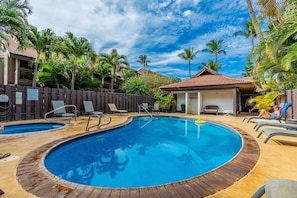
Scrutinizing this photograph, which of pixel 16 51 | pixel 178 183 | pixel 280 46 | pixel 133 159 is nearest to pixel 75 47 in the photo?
pixel 16 51

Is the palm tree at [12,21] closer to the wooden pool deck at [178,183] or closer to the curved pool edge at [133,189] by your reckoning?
the wooden pool deck at [178,183]

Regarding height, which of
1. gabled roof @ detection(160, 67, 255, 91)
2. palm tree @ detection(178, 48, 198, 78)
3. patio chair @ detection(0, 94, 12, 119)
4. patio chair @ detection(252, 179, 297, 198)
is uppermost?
palm tree @ detection(178, 48, 198, 78)

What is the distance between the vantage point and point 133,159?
5.17m

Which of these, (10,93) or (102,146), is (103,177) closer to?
(102,146)

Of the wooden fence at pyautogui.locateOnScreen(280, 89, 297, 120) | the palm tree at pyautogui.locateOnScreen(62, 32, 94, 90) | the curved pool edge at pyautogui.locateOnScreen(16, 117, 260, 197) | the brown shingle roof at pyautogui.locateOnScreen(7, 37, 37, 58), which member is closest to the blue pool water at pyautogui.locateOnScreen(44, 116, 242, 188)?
the curved pool edge at pyautogui.locateOnScreen(16, 117, 260, 197)

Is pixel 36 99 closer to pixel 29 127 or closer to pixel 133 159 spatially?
pixel 29 127

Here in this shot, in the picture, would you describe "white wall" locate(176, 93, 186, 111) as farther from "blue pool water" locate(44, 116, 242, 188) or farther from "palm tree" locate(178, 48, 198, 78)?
Answer: "palm tree" locate(178, 48, 198, 78)

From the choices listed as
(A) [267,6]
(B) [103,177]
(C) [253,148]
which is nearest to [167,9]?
(A) [267,6]

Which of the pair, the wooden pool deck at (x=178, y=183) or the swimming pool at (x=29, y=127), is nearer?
the wooden pool deck at (x=178, y=183)

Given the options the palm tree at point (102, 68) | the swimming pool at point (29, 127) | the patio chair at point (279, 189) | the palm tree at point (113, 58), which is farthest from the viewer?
the palm tree at point (113, 58)

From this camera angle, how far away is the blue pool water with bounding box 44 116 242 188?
3899 mm

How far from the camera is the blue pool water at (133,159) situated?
3.90m

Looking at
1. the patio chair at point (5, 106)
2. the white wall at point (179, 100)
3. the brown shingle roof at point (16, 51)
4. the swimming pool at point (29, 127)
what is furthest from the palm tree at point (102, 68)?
the swimming pool at point (29, 127)

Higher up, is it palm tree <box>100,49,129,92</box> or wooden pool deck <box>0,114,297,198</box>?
palm tree <box>100,49,129,92</box>
